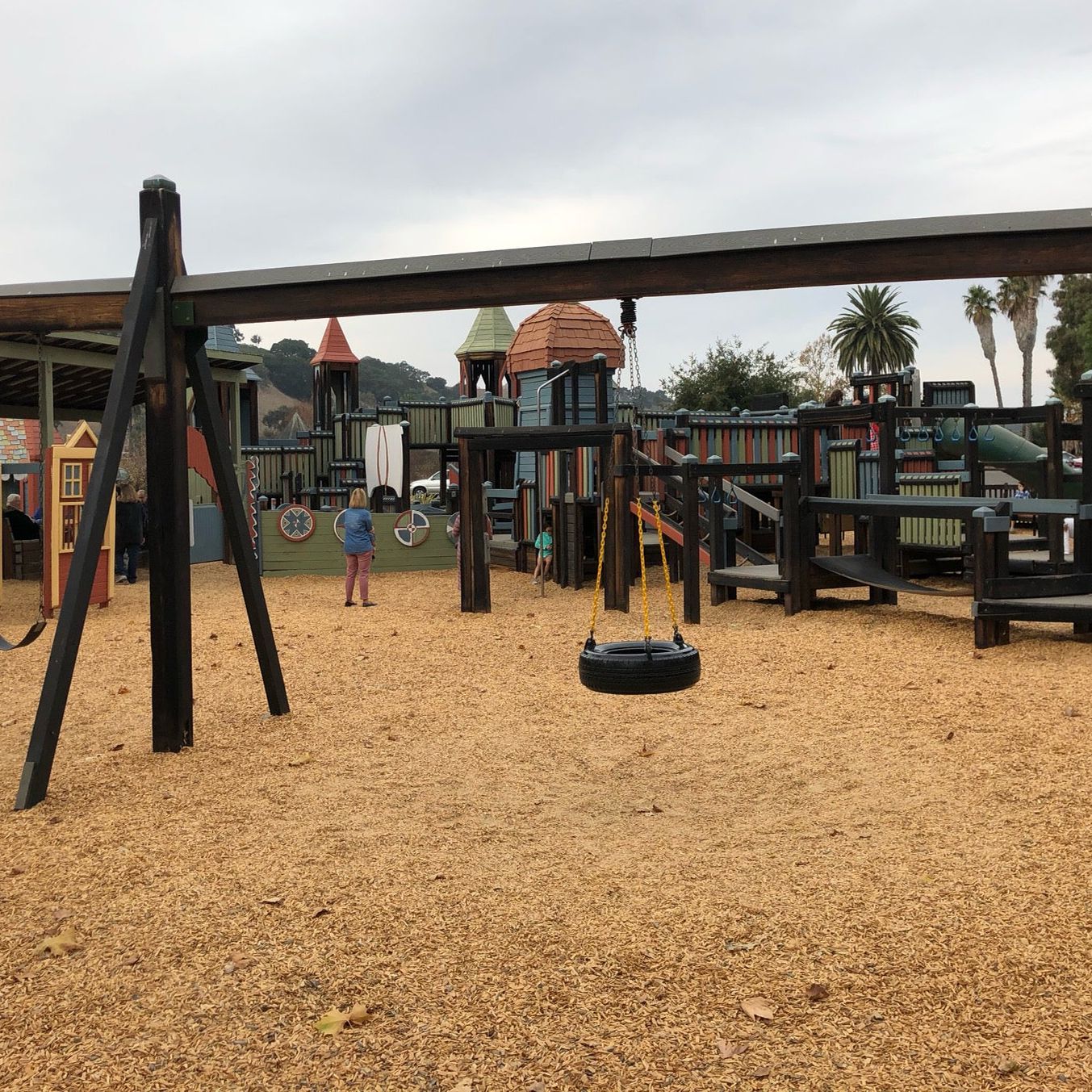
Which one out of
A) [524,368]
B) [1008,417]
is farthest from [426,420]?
[1008,417]

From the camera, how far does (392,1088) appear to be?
307cm

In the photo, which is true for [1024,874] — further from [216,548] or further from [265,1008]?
[216,548]

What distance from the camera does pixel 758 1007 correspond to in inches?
135

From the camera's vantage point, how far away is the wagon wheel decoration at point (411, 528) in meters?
20.7

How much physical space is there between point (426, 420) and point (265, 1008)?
94.3 ft

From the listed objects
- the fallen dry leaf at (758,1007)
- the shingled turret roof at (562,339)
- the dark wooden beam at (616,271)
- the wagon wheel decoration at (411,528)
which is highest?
the shingled turret roof at (562,339)

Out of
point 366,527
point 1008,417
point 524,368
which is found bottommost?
point 366,527

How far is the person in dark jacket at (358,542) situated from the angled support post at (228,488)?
681cm

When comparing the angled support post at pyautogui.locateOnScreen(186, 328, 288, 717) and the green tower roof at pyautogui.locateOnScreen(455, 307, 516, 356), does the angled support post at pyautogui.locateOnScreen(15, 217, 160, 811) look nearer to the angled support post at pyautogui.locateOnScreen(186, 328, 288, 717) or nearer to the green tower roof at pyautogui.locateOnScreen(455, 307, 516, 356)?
the angled support post at pyautogui.locateOnScreen(186, 328, 288, 717)

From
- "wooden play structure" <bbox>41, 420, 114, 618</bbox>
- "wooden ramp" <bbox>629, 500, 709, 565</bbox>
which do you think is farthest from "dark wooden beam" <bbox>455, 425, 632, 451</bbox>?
"wooden play structure" <bbox>41, 420, 114, 618</bbox>

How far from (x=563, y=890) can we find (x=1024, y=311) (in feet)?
241

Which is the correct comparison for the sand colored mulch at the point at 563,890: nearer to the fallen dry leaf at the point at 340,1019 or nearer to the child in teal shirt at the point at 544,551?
the fallen dry leaf at the point at 340,1019

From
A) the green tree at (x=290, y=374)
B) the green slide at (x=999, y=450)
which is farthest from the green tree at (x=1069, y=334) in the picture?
the green tree at (x=290, y=374)

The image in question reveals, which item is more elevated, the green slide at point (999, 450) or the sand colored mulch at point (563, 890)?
the green slide at point (999, 450)
